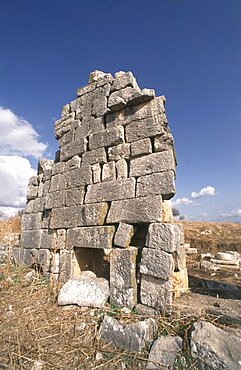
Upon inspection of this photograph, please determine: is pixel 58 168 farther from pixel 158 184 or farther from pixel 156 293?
pixel 156 293

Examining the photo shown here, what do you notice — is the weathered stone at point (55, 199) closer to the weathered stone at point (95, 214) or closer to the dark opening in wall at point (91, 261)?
the weathered stone at point (95, 214)

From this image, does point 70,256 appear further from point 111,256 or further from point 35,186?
point 35,186

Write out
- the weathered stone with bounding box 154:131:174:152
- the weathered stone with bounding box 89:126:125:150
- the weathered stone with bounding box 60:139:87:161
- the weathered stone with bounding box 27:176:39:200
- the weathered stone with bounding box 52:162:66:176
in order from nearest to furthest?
the weathered stone with bounding box 154:131:174:152
the weathered stone with bounding box 89:126:125:150
the weathered stone with bounding box 60:139:87:161
the weathered stone with bounding box 52:162:66:176
the weathered stone with bounding box 27:176:39:200

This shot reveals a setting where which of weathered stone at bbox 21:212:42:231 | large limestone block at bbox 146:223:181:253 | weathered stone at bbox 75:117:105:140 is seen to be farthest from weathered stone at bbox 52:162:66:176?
large limestone block at bbox 146:223:181:253

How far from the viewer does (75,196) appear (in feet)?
16.1

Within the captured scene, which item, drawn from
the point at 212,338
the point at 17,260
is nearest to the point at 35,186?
the point at 17,260

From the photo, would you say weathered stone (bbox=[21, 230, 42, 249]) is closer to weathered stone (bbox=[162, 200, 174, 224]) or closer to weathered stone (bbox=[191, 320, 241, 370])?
weathered stone (bbox=[162, 200, 174, 224])

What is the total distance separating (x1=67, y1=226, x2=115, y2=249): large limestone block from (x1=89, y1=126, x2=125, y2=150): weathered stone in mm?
1588

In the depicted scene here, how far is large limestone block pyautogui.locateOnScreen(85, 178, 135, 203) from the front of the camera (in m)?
4.14

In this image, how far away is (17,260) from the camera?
19.5 feet

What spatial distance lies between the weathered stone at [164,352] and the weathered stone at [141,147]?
106 inches

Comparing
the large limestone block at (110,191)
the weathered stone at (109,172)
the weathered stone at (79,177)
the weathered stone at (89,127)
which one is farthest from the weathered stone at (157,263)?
the weathered stone at (89,127)

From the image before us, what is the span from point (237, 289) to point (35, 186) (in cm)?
531

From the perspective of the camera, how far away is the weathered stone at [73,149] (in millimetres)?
5047
